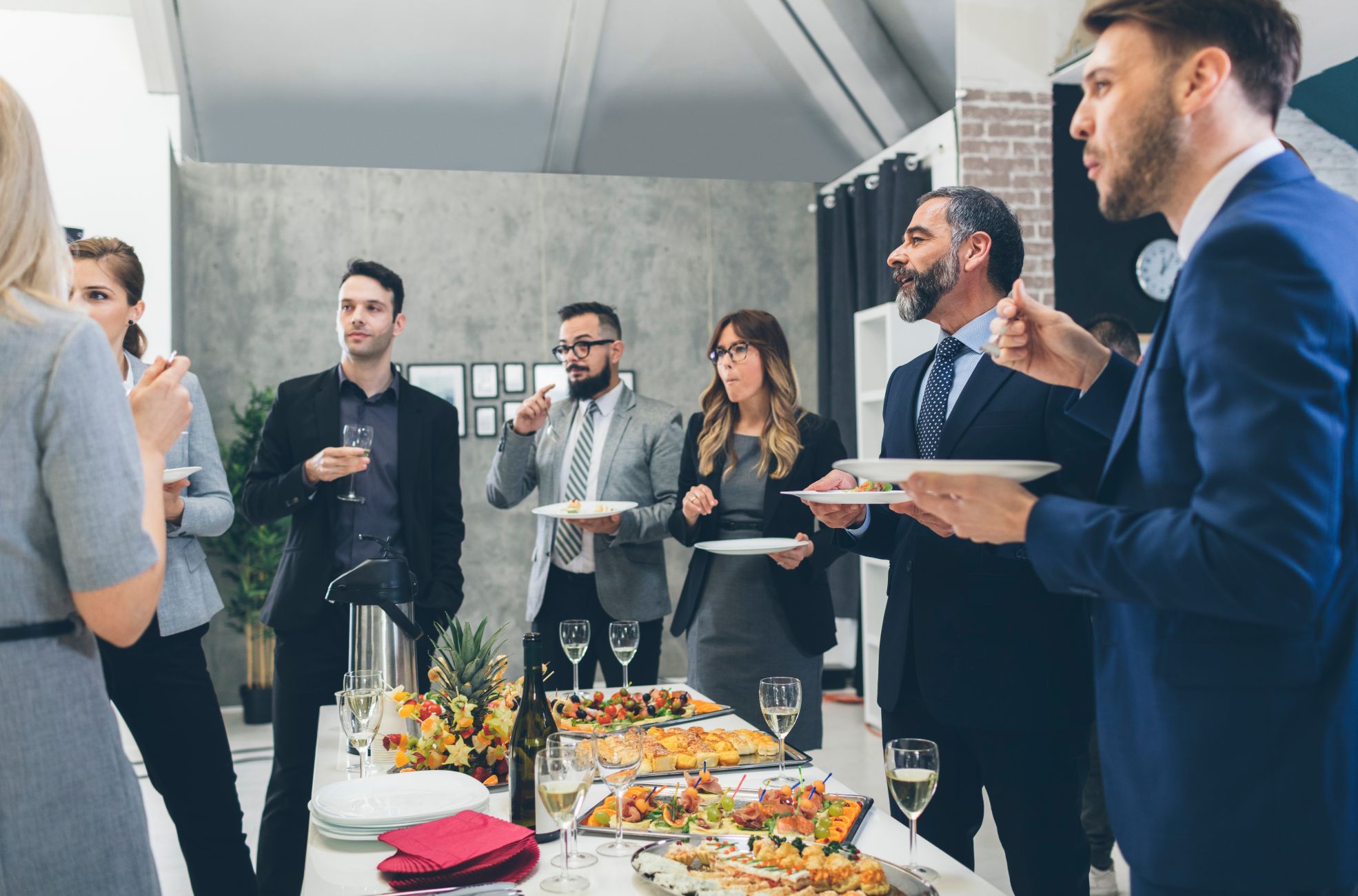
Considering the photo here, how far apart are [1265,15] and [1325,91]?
4771 mm

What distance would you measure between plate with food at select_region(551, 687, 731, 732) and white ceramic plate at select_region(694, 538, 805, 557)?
15.5 inches

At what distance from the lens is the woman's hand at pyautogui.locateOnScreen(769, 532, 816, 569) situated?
2.87m

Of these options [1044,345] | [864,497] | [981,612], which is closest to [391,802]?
[864,497]

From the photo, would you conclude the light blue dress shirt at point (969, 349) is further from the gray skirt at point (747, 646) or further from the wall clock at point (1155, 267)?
the wall clock at point (1155, 267)

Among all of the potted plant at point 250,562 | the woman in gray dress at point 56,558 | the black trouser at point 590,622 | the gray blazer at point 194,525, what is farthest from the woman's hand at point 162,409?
the potted plant at point 250,562

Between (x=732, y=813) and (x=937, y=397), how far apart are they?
961mm

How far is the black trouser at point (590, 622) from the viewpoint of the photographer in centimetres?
331

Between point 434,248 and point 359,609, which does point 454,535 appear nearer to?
point 359,609

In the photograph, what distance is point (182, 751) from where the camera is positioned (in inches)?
92.6

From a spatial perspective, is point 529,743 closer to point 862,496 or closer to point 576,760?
point 576,760

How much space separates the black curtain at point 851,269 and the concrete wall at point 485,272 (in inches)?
10.9

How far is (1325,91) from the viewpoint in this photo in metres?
5.02

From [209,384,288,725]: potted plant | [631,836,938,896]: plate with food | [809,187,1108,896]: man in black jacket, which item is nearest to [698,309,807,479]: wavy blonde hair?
[809,187,1108,896]: man in black jacket

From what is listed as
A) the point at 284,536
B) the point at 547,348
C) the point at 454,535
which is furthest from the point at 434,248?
the point at 454,535
